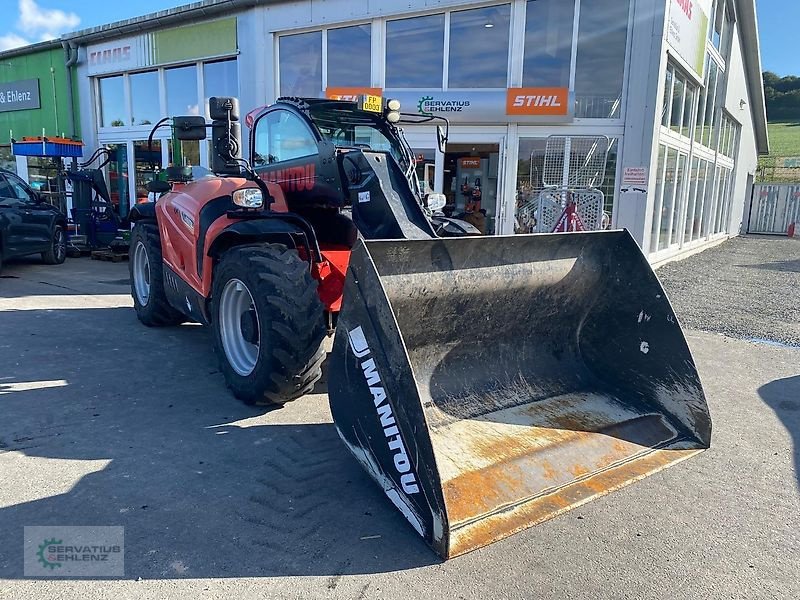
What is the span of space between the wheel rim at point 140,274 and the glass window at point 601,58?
7632 mm

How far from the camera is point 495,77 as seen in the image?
10.5 m

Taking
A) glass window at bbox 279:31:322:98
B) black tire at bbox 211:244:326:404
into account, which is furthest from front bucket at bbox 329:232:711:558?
glass window at bbox 279:31:322:98

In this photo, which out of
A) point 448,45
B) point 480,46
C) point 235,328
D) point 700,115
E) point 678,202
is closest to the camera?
point 235,328

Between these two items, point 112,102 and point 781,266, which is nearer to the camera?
point 781,266

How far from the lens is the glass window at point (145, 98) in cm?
1377

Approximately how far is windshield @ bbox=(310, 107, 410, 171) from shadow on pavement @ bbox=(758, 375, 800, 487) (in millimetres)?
3486

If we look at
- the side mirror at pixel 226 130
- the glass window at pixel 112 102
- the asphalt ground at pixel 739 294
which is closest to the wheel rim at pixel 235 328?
the side mirror at pixel 226 130

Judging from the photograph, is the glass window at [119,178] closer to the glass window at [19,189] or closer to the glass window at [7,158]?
the glass window at [7,158]

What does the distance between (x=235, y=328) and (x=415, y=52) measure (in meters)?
8.22

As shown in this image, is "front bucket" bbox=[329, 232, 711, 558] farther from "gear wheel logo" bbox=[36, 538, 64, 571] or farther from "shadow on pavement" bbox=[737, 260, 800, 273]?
"shadow on pavement" bbox=[737, 260, 800, 273]

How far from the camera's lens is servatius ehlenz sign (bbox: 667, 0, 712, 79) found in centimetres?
1033

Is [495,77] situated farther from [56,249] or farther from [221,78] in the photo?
[56,249]

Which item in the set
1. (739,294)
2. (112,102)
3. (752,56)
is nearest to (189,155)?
(112,102)

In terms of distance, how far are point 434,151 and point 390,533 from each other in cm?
908
